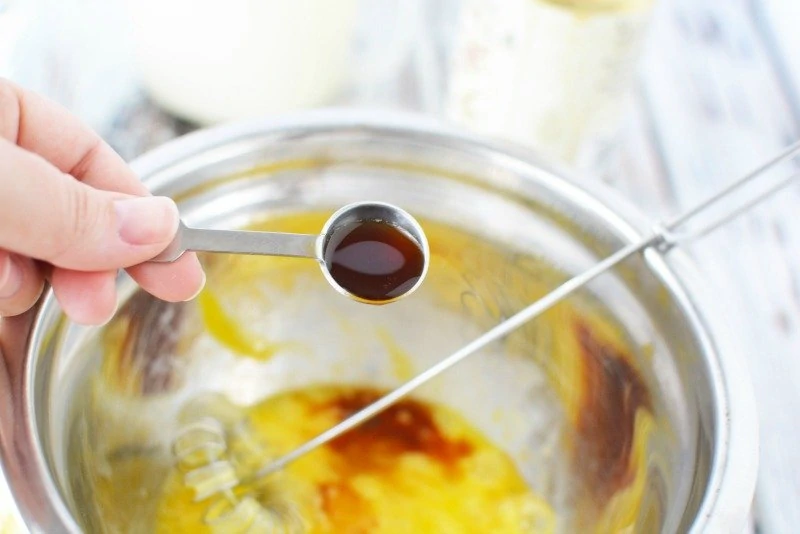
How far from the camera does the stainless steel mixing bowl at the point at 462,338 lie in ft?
1.71

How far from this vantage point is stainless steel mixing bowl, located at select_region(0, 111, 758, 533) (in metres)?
0.52

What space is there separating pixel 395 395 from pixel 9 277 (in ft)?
0.89

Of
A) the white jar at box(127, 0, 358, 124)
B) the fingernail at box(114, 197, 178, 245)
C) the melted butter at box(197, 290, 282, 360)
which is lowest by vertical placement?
the fingernail at box(114, 197, 178, 245)

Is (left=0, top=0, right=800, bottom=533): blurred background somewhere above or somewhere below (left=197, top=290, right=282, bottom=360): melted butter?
above

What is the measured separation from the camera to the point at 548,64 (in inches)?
30.1

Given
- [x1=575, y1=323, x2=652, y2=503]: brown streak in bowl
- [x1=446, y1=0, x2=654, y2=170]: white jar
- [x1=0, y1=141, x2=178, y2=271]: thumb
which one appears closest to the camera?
[x1=0, y1=141, x2=178, y2=271]: thumb

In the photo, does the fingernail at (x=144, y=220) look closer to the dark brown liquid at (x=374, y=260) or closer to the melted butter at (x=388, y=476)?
the dark brown liquid at (x=374, y=260)

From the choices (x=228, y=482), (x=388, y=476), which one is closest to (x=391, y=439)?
(x=388, y=476)

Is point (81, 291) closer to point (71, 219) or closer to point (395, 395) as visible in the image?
point (71, 219)

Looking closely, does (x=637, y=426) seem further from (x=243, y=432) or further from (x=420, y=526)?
(x=243, y=432)

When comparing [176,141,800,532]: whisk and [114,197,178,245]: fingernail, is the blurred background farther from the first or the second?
[114,197,178,245]: fingernail

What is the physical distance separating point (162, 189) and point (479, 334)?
29 centimetres

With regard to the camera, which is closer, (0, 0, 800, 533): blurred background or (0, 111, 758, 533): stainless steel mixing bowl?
(0, 111, 758, 533): stainless steel mixing bowl

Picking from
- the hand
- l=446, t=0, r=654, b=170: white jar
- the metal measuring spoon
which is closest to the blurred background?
l=446, t=0, r=654, b=170: white jar
